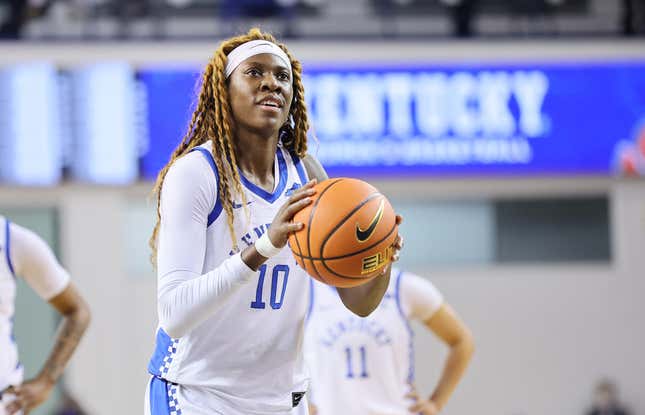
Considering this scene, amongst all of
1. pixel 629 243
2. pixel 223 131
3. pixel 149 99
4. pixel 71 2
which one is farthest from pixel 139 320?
pixel 223 131

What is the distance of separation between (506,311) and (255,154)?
8.61 m

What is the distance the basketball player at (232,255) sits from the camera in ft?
9.29

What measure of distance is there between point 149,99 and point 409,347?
6.30 m

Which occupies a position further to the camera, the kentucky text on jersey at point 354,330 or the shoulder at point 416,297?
the shoulder at point 416,297

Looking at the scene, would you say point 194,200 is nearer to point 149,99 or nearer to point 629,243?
point 149,99

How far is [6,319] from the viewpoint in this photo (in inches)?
170

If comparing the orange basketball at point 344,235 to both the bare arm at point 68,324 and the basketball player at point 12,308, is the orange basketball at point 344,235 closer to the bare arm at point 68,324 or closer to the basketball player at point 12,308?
the basketball player at point 12,308

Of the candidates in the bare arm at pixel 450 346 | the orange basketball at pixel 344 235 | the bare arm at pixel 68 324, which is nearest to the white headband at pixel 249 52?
the orange basketball at pixel 344 235

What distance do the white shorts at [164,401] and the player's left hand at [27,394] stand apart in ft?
4.63

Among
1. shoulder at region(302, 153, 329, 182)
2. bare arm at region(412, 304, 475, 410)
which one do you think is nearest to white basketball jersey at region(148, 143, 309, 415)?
shoulder at region(302, 153, 329, 182)

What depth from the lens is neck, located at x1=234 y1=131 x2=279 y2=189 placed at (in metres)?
3.08

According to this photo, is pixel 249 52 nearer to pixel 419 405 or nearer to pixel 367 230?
pixel 367 230

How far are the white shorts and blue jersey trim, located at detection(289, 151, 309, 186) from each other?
69 cm

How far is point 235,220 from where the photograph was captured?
2.97 metres
